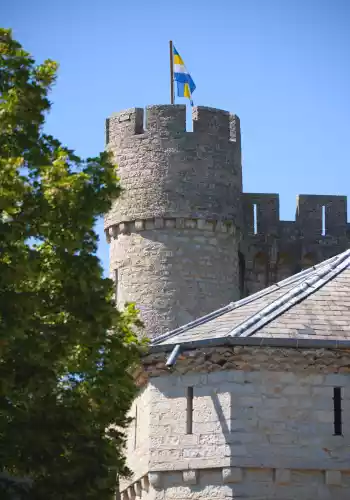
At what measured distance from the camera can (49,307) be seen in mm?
19938

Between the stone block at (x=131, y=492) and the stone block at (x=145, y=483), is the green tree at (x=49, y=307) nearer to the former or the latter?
the stone block at (x=145, y=483)

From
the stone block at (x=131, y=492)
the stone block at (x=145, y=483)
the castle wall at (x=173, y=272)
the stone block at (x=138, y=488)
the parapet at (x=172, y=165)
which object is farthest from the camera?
the parapet at (x=172, y=165)

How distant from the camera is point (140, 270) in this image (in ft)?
122

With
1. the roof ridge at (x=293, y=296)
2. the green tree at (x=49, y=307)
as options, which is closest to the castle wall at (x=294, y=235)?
the roof ridge at (x=293, y=296)

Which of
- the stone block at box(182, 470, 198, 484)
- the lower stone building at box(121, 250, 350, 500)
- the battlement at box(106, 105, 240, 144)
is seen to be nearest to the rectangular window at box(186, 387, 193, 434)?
the lower stone building at box(121, 250, 350, 500)

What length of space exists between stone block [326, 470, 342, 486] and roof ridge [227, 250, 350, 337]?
261 cm

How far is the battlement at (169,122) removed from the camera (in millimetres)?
38094

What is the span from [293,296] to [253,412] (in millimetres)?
2764

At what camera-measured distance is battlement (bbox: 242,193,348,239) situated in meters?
41.6

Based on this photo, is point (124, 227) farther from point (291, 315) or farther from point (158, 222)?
point (291, 315)

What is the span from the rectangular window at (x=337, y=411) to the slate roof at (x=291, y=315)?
2.93 ft

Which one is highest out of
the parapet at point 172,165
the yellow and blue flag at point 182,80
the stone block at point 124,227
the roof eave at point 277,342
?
the yellow and blue flag at point 182,80

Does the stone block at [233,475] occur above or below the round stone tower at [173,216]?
below

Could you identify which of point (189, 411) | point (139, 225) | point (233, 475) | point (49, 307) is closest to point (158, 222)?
point (139, 225)
